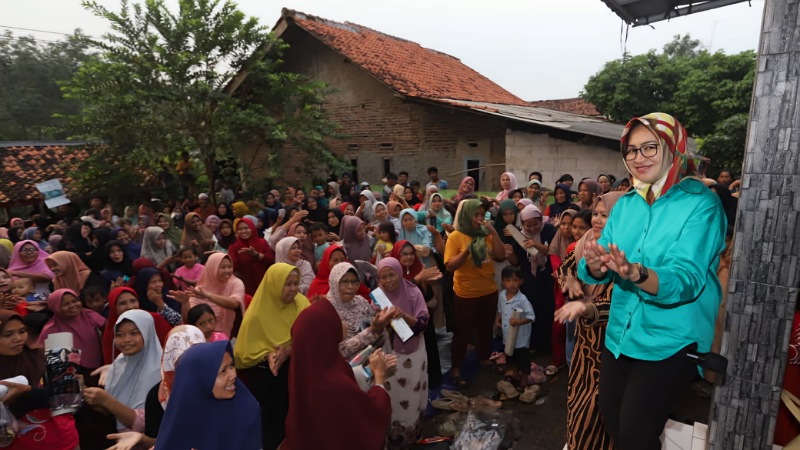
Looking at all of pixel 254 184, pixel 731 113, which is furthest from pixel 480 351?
pixel 731 113

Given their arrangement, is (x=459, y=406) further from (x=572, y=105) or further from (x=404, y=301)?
(x=572, y=105)

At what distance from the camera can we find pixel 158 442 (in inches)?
80.4

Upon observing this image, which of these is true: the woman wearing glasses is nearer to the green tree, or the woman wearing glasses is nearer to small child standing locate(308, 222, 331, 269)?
small child standing locate(308, 222, 331, 269)

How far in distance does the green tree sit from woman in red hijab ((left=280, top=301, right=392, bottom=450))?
8612 mm

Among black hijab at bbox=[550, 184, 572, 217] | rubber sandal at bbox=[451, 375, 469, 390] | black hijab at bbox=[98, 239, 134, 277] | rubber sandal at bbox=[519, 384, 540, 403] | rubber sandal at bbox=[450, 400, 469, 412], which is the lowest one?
rubber sandal at bbox=[451, 375, 469, 390]

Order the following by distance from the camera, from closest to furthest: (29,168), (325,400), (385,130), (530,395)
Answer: (325,400) → (530,395) → (385,130) → (29,168)

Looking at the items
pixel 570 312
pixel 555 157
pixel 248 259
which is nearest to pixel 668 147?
pixel 570 312

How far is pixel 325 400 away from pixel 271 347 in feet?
3.42

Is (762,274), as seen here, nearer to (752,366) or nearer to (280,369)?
(752,366)

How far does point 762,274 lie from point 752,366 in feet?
1.04

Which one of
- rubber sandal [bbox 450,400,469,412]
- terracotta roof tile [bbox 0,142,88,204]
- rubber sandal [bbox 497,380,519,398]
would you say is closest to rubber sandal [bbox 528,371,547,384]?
rubber sandal [bbox 497,380,519,398]

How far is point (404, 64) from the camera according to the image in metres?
15.2

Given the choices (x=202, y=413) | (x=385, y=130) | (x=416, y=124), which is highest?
(x=416, y=124)

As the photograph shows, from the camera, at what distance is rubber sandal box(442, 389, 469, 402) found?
4325mm
